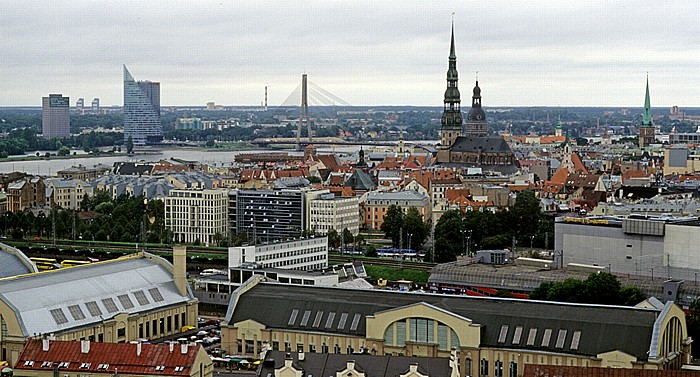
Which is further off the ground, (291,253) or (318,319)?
(318,319)

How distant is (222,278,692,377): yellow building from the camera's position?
25500 mm

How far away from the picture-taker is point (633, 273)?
41156mm

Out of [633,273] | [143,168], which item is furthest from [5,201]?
[633,273]

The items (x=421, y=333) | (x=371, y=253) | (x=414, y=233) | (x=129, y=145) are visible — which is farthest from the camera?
(x=129, y=145)

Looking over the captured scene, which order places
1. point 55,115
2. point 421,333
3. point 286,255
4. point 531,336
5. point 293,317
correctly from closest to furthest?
1. point 531,336
2. point 421,333
3. point 293,317
4. point 286,255
5. point 55,115

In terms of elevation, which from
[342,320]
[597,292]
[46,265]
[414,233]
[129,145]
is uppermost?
[342,320]

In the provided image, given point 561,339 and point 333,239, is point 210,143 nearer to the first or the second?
point 333,239

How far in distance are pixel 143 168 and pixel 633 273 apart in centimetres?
5541

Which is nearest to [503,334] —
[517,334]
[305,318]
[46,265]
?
[517,334]

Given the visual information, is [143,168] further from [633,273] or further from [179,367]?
[179,367]

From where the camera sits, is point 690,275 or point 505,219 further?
point 505,219

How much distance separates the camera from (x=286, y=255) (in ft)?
143

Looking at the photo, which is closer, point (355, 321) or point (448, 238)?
point (355, 321)

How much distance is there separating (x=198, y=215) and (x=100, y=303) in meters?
29.2
